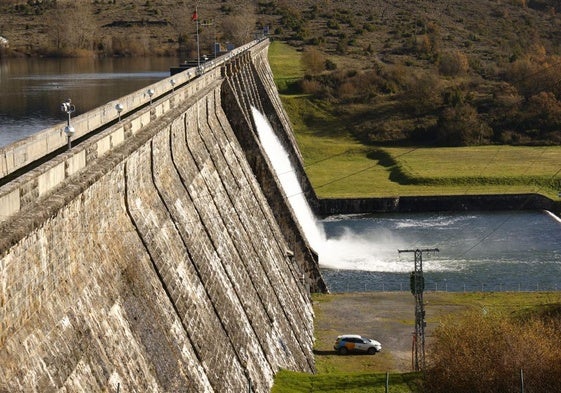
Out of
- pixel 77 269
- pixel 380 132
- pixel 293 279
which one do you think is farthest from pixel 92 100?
pixel 380 132

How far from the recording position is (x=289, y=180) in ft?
231

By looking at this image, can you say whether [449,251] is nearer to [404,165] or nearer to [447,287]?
[447,287]

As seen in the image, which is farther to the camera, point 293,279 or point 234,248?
point 293,279

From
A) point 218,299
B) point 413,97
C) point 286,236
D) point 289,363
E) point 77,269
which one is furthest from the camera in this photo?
point 413,97

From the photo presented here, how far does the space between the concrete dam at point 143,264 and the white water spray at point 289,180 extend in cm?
1636

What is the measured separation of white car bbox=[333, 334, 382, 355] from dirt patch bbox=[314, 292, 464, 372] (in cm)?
30

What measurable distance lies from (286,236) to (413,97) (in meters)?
65.8

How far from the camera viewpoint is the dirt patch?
39.7 metres

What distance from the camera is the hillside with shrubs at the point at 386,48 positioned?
10500 cm

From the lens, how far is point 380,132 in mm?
105062

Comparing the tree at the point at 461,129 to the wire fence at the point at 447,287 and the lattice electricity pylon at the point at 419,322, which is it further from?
the lattice electricity pylon at the point at 419,322

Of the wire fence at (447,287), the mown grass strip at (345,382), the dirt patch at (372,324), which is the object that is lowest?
the wire fence at (447,287)

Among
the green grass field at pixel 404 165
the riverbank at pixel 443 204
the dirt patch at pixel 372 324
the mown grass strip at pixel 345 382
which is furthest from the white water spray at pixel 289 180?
the mown grass strip at pixel 345 382

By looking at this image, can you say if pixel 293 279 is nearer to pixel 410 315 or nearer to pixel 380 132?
pixel 410 315
